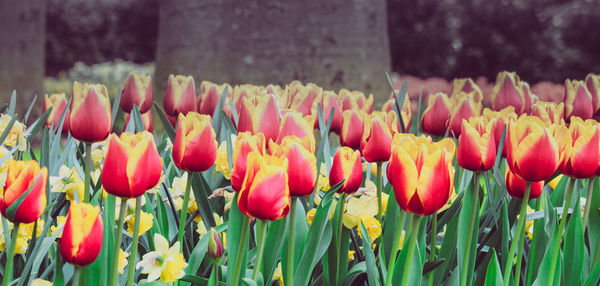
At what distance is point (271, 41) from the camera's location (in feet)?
14.3

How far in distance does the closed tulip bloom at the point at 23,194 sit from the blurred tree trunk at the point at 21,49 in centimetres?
571

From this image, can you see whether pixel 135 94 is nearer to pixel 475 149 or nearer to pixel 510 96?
pixel 475 149

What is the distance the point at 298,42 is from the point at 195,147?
3061 millimetres

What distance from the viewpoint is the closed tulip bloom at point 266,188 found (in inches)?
45.1

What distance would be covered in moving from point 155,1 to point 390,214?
1471 cm

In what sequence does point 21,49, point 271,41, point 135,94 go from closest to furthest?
1. point 135,94
2. point 271,41
3. point 21,49

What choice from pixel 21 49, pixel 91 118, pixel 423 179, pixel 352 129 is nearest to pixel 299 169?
pixel 423 179

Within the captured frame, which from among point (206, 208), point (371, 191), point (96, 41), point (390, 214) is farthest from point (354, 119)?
point (96, 41)

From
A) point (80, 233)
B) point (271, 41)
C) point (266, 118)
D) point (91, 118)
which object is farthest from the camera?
→ point (271, 41)

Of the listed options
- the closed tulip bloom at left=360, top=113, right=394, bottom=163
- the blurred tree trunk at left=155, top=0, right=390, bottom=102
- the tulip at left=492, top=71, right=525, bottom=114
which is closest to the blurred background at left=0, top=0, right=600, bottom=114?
the blurred tree trunk at left=155, top=0, right=390, bottom=102

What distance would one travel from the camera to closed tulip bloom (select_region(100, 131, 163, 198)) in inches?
46.0

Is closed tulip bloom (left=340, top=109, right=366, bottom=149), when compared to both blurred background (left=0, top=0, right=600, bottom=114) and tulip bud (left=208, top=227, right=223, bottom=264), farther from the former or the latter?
blurred background (left=0, top=0, right=600, bottom=114)

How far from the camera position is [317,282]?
1536 mm

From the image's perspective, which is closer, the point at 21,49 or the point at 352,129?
the point at 352,129
